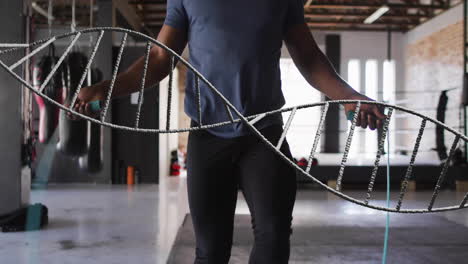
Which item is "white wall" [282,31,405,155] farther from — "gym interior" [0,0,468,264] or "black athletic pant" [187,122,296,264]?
"black athletic pant" [187,122,296,264]

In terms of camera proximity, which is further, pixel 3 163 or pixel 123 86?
pixel 3 163

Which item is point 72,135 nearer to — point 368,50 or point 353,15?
point 353,15

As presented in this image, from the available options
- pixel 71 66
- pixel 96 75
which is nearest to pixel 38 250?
pixel 71 66

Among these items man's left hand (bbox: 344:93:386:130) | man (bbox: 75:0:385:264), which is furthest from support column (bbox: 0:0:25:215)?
man's left hand (bbox: 344:93:386:130)

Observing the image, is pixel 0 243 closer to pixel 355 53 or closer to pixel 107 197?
pixel 107 197

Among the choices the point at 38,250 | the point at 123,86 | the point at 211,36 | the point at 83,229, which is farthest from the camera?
the point at 83,229

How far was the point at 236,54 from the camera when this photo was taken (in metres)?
1.25

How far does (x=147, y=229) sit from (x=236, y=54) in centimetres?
288

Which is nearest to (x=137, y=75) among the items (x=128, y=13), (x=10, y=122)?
(x=10, y=122)

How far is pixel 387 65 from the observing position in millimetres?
13781

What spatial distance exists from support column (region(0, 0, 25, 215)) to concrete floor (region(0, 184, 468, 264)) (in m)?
0.41

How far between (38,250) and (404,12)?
10.9m

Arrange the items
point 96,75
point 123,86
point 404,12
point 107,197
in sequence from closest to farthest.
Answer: point 123,86
point 96,75
point 107,197
point 404,12

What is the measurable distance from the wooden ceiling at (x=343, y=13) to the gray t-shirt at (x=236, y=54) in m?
8.48
